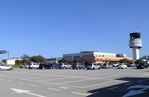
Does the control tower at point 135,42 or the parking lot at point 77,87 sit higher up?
the control tower at point 135,42

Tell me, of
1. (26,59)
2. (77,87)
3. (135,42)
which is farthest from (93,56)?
(77,87)

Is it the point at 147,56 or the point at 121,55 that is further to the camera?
the point at 121,55

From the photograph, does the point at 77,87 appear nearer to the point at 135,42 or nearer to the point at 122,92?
the point at 122,92

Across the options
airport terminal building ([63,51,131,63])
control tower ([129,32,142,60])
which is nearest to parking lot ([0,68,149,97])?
airport terminal building ([63,51,131,63])

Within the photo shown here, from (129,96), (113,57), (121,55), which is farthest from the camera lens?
(121,55)

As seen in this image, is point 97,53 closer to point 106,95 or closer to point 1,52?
point 1,52

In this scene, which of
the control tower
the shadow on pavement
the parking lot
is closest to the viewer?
Result: the shadow on pavement

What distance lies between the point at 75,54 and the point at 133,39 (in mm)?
34413

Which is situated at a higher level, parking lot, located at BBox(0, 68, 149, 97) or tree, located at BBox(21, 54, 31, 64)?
tree, located at BBox(21, 54, 31, 64)

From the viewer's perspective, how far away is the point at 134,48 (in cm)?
16338

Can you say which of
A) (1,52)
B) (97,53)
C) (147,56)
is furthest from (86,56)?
(1,52)

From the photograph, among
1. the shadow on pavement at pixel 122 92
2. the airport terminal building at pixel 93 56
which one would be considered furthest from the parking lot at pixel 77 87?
the airport terminal building at pixel 93 56

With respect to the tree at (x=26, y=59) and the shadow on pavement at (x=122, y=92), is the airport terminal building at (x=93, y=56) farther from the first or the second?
the shadow on pavement at (x=122, y=92)

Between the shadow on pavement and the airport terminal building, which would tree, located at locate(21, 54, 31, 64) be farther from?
the shadow on pavement
